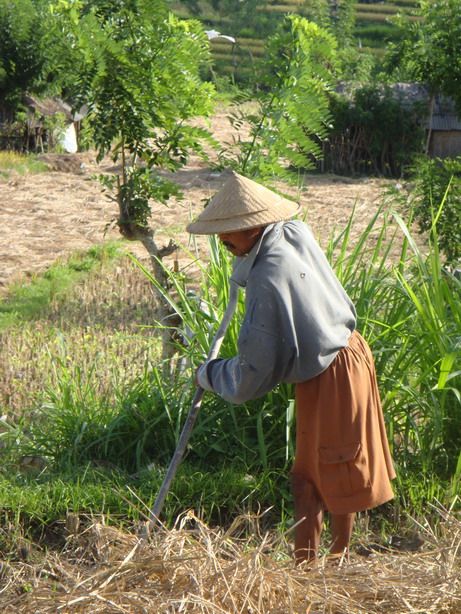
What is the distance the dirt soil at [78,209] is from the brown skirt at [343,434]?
5.41 m

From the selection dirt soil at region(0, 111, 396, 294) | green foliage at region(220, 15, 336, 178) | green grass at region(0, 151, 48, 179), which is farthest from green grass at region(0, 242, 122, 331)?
green grass at region(0, 151, 48, 179)

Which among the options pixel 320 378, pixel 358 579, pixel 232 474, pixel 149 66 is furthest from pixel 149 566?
pixel 149 66

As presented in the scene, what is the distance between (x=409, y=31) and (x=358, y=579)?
7.79 metres

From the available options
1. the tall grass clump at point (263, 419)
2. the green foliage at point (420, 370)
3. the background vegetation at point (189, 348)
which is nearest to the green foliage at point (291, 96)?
the background vegetation at point (189, 348)

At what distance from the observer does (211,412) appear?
14.6 ft

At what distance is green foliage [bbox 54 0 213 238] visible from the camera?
494cm

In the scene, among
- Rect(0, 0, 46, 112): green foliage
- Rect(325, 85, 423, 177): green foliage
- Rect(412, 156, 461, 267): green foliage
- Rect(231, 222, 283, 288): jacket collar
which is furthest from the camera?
Rect(0, 0, 46, 112): green foliage

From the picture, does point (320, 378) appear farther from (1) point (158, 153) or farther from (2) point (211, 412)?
(1) point (158, 153)

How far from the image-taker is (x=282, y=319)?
3.11 metres

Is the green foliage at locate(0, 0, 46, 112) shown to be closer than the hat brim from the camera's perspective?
No

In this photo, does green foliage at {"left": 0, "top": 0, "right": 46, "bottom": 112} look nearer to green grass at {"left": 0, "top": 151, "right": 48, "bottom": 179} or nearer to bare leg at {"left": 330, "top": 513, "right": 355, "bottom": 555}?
green grass at {"left": 0, "top": 151, "right": 48, "bottom": 179}

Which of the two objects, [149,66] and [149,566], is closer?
[149,566]

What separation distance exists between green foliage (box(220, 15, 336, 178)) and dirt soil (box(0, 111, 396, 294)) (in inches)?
137

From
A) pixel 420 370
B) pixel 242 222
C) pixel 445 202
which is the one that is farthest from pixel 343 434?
pixel 445 202
